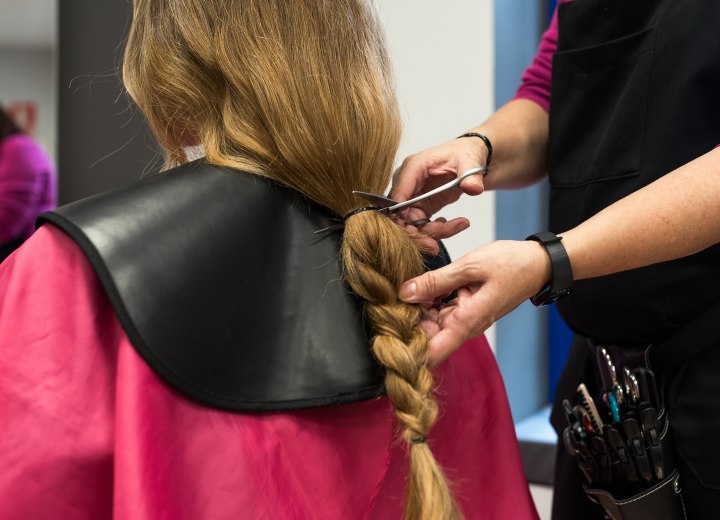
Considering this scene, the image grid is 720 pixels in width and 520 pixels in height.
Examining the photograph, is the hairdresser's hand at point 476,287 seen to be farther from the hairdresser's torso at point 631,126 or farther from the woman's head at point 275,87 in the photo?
the hairdresser's torso at point 631,126

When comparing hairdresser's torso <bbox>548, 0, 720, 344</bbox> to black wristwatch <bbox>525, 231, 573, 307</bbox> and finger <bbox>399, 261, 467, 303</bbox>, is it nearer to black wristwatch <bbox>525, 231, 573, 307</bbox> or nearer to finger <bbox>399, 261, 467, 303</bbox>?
black wristwatch <bbox>525, 231, 573, 307</bbox>

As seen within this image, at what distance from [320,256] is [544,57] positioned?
689mm

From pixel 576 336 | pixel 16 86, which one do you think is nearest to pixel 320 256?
pixel 576 336

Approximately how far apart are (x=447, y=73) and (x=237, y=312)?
134cm

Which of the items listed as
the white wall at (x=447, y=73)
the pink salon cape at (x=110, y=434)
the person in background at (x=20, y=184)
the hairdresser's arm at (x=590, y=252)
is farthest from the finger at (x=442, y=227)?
the person in background at (x=20, y=184)

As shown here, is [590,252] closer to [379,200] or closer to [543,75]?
[379,200]

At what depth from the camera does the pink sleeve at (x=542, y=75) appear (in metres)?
1.29

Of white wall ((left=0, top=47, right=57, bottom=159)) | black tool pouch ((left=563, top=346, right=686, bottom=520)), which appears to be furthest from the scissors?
white wall ((left=0, top=47, right=57, bottom=159))

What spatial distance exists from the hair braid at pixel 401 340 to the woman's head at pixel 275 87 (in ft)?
0.20

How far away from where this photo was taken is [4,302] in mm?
695

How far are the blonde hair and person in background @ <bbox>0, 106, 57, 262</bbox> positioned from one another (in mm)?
1848

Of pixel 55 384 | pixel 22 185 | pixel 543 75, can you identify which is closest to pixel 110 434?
pixel 55 384

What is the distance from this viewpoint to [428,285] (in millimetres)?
800

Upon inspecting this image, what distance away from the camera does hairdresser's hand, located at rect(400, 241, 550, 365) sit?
0.80m
